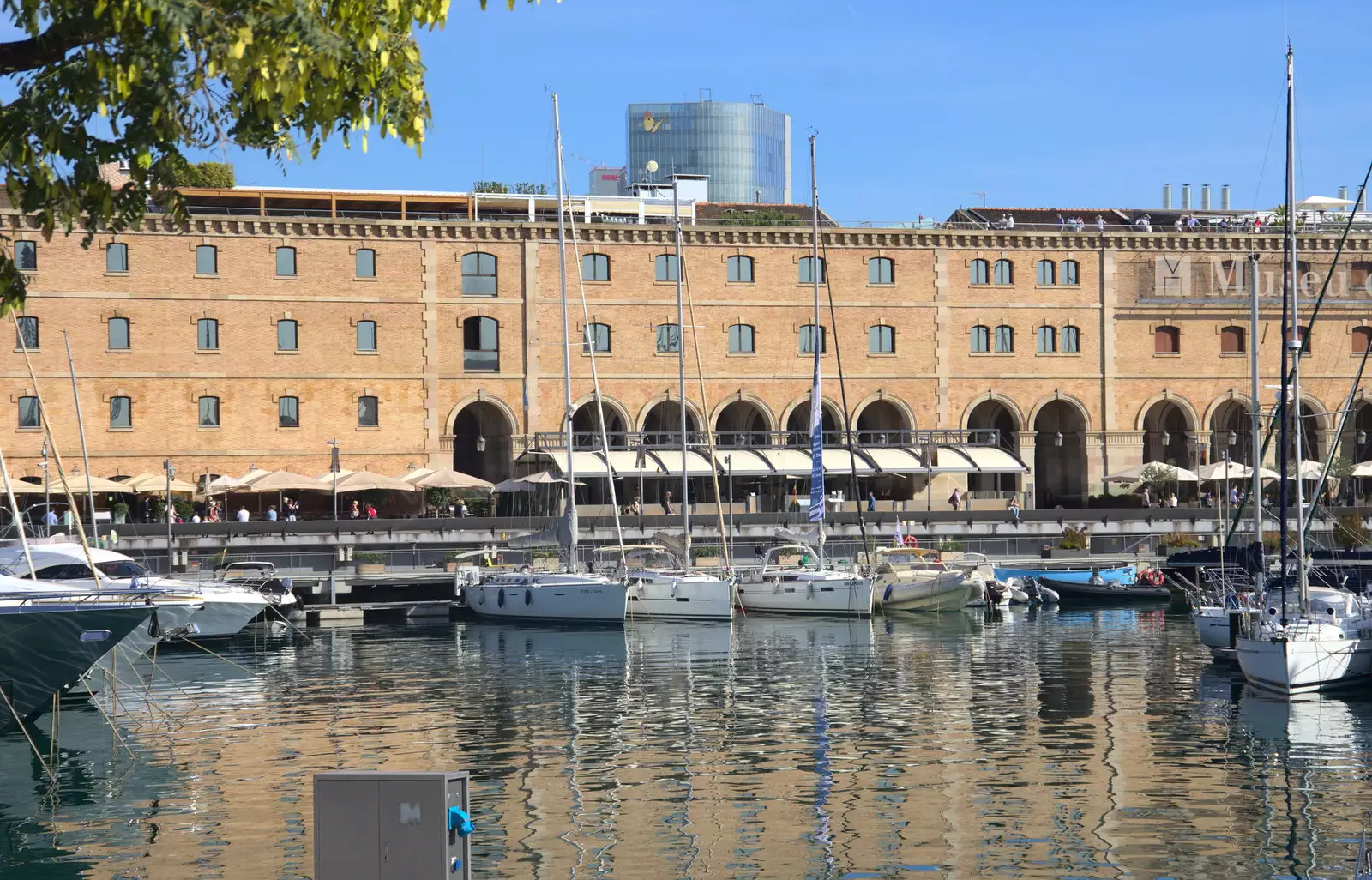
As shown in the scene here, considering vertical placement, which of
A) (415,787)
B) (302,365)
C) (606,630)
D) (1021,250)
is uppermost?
(1021,250)

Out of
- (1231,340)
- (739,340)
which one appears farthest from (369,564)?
(1231,340)

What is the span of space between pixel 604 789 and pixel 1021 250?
4397 centimetres

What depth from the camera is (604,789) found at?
18.7 m

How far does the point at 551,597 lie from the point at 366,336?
17693 millimetres

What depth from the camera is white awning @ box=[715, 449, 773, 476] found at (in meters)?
53.9

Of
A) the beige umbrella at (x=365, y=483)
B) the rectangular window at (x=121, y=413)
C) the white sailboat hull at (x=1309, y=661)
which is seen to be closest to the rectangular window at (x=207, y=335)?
the rectangular window at (x=121, y=413)

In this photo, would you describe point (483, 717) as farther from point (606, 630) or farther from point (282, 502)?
point (282, 502)

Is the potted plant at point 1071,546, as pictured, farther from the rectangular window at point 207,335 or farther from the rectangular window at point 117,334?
the rectangular window at point 117,334

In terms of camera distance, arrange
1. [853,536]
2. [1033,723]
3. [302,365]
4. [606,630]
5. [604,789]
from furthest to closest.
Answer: [302,365], [853,536], [606,630], [1033,723], [604,789]

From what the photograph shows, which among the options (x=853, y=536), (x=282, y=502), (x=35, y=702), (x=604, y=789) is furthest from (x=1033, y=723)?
(x=282, y=502)

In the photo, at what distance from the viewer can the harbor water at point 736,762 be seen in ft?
50.4

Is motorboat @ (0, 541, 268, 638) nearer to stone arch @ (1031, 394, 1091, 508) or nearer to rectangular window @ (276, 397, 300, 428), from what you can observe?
rectangular window @ (276, 397, 300, 428)

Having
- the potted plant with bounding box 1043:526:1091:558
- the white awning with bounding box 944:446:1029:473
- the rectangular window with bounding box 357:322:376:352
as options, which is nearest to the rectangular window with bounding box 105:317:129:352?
the rectangular window with bounding box 357:322:376:352

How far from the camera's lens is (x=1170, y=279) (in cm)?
5972
